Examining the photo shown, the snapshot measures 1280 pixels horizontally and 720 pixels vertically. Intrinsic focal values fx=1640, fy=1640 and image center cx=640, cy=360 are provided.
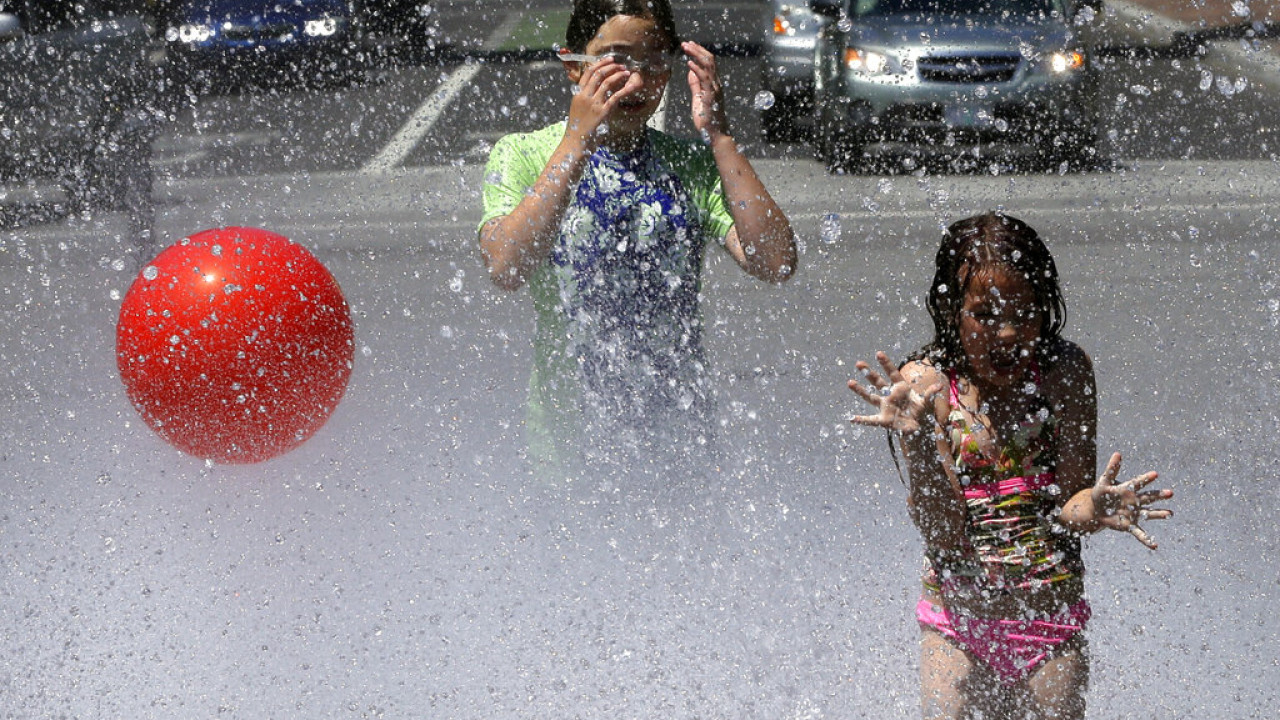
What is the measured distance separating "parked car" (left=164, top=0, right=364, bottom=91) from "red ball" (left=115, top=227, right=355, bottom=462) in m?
13.7

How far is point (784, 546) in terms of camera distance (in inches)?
167

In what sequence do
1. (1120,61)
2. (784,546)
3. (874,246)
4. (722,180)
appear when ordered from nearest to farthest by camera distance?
(722,180) < (784,546) < (874,246) < (1120,61)

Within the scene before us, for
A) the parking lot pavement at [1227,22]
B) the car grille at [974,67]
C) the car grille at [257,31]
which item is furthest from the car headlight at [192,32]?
the parking lot pavement at [1227,22]

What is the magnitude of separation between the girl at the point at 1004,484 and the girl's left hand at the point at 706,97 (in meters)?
0.54

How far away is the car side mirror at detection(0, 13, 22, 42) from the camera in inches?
469

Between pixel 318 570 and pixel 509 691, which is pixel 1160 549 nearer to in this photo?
Result: pixel 509 691

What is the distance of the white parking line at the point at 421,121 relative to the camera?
39.8ft

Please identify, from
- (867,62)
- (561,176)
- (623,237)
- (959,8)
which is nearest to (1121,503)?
(623,237)

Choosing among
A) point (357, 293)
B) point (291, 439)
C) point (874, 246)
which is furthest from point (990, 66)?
point (291, 439)

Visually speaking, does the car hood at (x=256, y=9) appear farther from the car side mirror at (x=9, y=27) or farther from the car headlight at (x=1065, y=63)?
the car headlight at (x=1065, y=63)

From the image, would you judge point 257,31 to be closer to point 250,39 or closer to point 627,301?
point 250,39

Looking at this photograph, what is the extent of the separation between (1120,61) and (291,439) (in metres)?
17.5

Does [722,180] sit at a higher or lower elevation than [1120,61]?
higher

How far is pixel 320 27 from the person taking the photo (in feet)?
55.5
